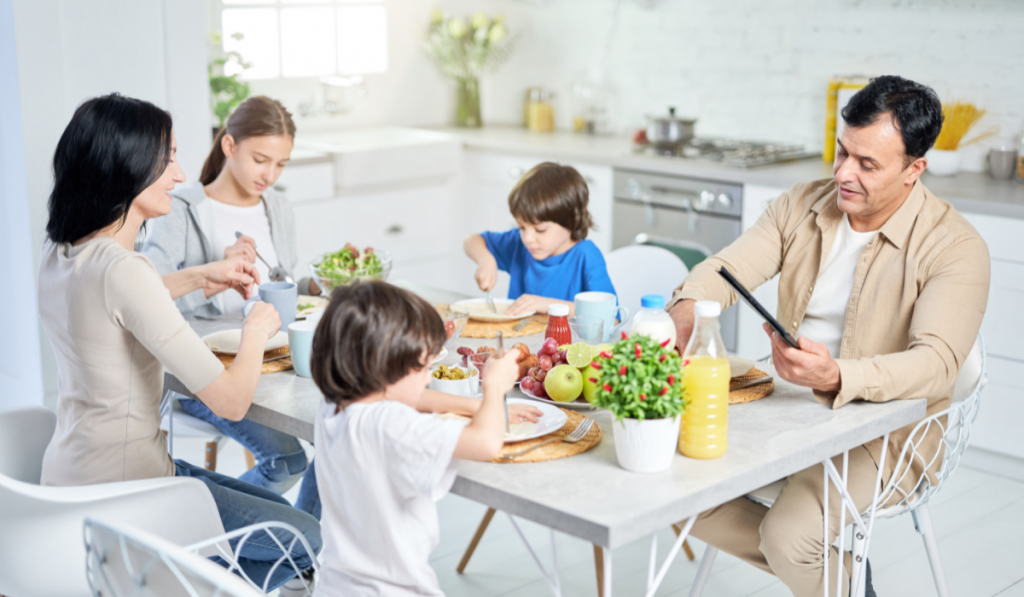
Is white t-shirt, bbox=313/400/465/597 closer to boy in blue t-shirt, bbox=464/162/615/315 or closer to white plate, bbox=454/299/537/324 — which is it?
white plate, bbox=454/299/537/324

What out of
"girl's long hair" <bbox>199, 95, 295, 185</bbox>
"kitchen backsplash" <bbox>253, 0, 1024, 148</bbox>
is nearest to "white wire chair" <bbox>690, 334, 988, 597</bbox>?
"girl's long hair" <bbox>199, 95, 295, 185</bbox>

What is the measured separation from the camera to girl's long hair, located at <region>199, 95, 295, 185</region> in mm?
2576

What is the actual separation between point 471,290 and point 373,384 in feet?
11.5

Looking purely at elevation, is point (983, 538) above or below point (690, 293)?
below

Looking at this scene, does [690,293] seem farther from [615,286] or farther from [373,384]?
[373,384]


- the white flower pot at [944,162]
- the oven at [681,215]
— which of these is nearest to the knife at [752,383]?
the oven at [681,215]

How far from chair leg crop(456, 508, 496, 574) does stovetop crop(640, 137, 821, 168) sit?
1.83 metres

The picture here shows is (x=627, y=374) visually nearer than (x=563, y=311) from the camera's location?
Yes

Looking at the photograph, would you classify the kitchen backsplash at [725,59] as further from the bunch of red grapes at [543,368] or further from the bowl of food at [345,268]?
the bunch of red grapes at [543,368]

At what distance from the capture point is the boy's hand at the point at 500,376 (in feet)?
4.72

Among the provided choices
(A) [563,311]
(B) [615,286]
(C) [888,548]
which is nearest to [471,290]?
(B) [615,286]

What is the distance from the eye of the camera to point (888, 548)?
276 centimetres

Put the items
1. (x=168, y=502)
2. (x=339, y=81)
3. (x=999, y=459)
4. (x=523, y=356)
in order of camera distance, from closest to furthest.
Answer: (x=168, y=502) < (x=523, y=356) < (x=999, y=459) < (x=339, y=81)

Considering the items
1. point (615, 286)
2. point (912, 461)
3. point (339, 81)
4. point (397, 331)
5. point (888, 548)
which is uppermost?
point (339, 81)
